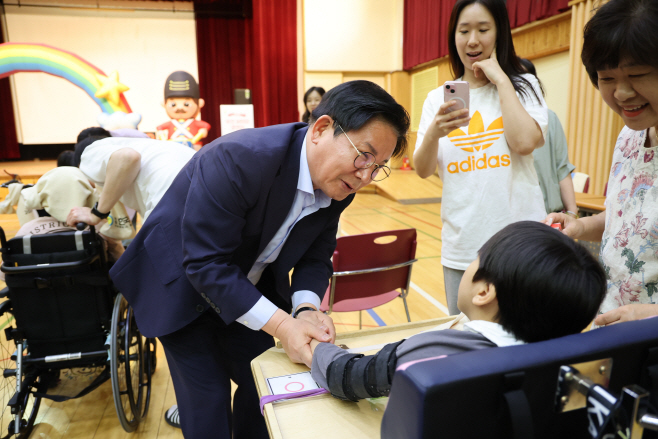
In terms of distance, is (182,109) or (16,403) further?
(182,109)

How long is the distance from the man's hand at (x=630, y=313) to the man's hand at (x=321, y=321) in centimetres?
58

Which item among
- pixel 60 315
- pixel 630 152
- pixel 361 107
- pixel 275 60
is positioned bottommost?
pixel 60 315

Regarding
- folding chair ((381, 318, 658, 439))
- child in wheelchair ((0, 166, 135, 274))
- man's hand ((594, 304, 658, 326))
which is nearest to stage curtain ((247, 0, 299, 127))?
child in wheelchair ((0, 166, 135, 274))

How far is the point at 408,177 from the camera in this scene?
9.61 metres

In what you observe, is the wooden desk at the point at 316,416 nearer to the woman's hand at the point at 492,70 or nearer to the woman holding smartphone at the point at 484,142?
the woman holding smartphone at the point at 484,142

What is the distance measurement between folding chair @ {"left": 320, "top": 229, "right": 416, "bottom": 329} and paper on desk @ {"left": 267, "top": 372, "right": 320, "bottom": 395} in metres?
1.21

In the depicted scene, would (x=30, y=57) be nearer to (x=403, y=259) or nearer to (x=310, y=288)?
(x=403, y=259)

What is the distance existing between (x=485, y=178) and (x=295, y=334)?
2.79ft

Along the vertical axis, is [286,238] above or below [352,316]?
above

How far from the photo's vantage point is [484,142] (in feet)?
4.91

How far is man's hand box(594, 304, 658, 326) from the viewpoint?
856 millimetres

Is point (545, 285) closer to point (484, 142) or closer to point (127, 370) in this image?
point (484, 142)

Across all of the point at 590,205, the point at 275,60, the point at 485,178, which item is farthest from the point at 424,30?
the point at 485,178

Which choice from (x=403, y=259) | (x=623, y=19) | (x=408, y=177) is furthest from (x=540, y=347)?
(x=408, y=177)
